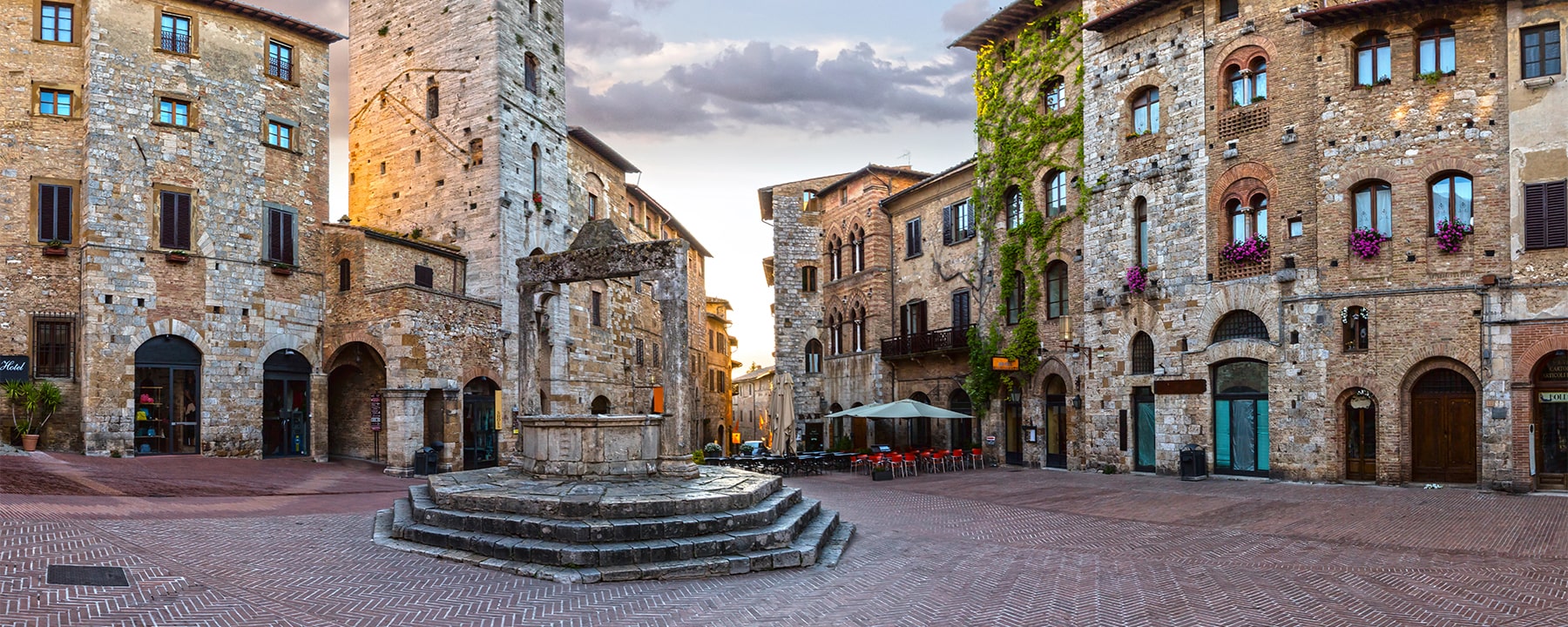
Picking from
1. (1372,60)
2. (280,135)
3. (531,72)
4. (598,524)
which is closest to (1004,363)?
(1372,60)

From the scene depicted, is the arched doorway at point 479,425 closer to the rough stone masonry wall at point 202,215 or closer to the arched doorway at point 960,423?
the rough stone masonry wall at point 202,215

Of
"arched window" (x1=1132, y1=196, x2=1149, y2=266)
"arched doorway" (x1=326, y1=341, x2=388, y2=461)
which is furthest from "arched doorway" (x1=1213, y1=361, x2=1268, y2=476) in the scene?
"arched doorway" (x1=326, y1=341, x2=388, y2=461)

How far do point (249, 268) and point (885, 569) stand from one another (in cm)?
2102

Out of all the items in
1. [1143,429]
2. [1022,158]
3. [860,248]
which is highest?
[1022,158]

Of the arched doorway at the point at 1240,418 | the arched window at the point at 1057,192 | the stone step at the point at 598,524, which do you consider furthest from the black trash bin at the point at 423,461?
the arched doorway at the point at 1240,418

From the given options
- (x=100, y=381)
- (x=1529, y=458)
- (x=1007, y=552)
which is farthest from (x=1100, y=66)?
(x=100, y=381)

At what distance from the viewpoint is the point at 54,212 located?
23062 mm

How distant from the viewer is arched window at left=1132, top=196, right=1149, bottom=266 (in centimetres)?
2588

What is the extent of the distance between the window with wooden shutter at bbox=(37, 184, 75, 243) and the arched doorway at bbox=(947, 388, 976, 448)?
25185 mm

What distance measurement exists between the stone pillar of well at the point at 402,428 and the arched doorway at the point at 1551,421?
24743mm

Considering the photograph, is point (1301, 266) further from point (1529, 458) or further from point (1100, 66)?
point (1100, 66)

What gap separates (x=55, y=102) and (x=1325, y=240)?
1176 inches

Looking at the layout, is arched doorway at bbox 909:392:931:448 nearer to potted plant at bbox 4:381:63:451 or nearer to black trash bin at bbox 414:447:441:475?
black trash bin at bbox 414:447:441:475

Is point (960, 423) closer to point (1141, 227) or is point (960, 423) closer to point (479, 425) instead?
point (1141, 227)
